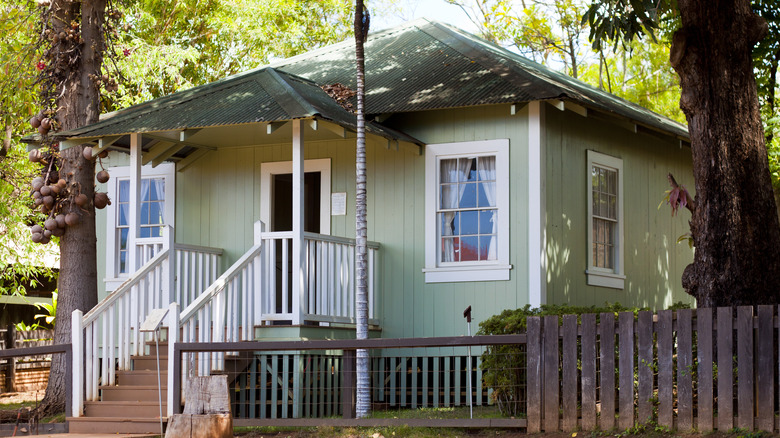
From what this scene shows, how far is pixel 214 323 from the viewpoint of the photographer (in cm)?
1202

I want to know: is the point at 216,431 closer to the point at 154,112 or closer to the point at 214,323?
the point at 214,323

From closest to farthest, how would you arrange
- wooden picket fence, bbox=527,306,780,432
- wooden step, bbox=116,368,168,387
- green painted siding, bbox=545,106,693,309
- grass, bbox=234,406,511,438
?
wooden picket fence, bbox=527,306,780,432 < grass, bbox=234,406,511,438 < wooden step, bbox=116,368,168,387 < green painted siding, bbox=545,106,693,309

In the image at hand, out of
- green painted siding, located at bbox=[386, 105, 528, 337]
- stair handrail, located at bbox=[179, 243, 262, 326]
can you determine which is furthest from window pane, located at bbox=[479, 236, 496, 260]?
stair handrail, located at bbox=[179, 243, 262, 326]

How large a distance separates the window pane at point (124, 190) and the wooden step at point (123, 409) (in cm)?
466

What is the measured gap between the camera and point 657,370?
29.6 feet

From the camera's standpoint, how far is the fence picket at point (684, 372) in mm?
8609

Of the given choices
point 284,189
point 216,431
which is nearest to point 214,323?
point 284,189

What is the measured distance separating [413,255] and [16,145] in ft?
34.2

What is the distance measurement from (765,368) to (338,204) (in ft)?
24.0

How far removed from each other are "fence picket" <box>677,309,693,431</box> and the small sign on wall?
6.45 meters

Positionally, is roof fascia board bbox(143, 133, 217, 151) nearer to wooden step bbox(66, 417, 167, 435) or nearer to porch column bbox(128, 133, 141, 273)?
porch column bbox(128, 133, 141, 273)

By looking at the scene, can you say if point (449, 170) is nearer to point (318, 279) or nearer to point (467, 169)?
point (467, 169)

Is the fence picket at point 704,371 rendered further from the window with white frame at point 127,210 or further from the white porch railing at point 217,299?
the window with white frame at point 127,210

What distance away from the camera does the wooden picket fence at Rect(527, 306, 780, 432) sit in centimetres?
833
